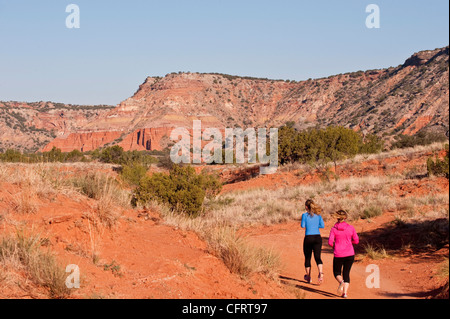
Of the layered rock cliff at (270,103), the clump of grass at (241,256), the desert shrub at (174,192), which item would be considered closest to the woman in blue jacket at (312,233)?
the clump of grass at (241,256)

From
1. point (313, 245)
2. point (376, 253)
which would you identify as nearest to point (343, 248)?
point (313, 245)

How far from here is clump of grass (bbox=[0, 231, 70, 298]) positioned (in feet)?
16.4

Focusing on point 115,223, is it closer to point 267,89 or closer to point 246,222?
point 246,222

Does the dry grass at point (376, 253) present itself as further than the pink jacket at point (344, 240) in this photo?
Yes

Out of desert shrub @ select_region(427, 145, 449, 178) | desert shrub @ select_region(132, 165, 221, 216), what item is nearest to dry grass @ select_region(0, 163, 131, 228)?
desert shrub @ select_region(132, 165, 221, 216)

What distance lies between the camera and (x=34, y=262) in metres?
5.15

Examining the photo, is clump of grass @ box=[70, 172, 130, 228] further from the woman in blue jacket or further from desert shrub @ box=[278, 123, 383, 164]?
desert shrub @ box=[278, 123, 383, 164]

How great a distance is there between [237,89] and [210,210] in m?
124

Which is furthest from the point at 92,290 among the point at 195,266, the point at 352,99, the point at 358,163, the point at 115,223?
the point at 352,99

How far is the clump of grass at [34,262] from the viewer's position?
5.01m

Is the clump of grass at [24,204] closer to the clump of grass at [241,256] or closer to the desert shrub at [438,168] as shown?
the clump of grass at [241,256]

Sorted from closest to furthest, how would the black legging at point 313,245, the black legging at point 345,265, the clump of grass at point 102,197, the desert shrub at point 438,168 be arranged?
1. the black legging at point 345,265
2. the clump of grass at point 102,197
3. the black legging at point 313,245
4. the desert shrub at point 438,168

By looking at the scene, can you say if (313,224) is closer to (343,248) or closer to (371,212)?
(343,248)

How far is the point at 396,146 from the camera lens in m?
39.4
